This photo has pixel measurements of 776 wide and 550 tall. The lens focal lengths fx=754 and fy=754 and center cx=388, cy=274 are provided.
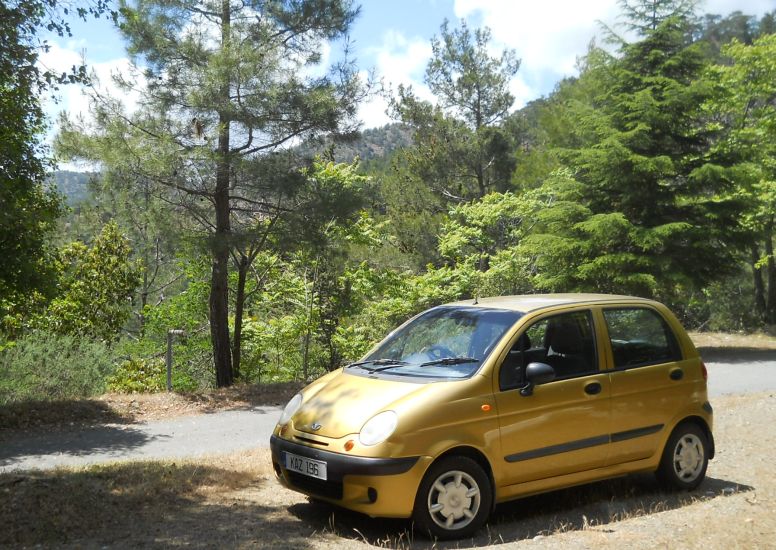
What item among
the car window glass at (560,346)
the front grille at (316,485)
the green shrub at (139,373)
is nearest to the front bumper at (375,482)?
the front grille at (316,485)

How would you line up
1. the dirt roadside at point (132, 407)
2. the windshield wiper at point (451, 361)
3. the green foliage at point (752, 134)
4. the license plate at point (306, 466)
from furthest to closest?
the green foliage at point (752, 134) < the dirt roadside at point (132, 407) < the windshield wiper at point (451, 361) < the license plate at point (306, 466)

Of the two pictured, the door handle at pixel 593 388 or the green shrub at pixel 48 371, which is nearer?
the door handle at pixel 593 388

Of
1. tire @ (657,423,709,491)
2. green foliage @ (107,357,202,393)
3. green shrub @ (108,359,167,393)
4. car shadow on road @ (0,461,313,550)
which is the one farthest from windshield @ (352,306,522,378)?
green shrub @ (108,359,167,393)

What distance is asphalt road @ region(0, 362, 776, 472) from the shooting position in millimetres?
9258

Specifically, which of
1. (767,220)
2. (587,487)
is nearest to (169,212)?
(587,487)

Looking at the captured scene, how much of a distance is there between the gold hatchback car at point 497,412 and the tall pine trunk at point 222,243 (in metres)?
8.23

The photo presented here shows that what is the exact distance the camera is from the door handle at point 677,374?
6.92 m

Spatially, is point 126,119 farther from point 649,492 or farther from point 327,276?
point 649,492

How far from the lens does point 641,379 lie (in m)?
6.68

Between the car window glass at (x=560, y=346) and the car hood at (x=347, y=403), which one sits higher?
the car window glass at (x=560, y=346)

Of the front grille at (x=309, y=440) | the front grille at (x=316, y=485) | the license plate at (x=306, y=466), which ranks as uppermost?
the front grille at (x=309, y=440)

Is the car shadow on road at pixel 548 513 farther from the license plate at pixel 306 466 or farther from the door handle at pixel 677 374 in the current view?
the door handle at pixel 677 374

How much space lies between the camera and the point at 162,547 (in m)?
5.04

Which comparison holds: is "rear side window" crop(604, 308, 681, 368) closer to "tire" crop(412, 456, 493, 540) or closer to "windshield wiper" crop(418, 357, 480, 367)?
"windshield wiper" crop(418, 357, 480, 367)
